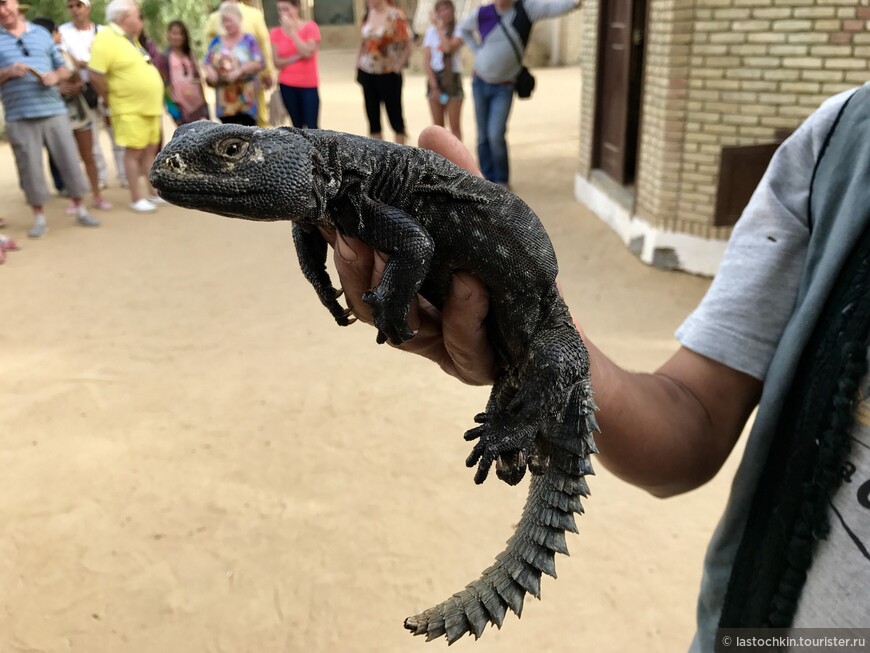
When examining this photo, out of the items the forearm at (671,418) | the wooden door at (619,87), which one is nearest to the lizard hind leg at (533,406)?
the forearm at (671,418)

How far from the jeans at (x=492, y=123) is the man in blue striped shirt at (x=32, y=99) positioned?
17.6ft

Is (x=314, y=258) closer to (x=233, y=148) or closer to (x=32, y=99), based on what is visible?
(x=233, y=148)

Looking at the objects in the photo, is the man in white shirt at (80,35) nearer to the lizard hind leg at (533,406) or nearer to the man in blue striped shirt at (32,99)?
the man in blue striped shirt at (32,99)

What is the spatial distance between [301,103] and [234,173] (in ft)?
30.0

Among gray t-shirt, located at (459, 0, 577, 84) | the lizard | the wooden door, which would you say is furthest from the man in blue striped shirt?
the lizard

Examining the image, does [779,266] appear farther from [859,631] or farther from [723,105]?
[723,105]

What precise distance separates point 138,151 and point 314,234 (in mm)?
8566

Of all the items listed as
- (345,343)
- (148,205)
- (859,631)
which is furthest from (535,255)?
(148,205)

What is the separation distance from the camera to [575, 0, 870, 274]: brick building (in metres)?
6.08

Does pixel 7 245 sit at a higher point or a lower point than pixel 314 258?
lower

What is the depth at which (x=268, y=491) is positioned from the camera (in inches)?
174

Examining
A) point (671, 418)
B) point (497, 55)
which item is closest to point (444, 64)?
point (497, 55)

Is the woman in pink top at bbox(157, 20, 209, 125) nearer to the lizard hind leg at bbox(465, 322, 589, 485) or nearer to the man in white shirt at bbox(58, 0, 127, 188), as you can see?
the man in white shirt at bbox(58, 0, 127, 188)

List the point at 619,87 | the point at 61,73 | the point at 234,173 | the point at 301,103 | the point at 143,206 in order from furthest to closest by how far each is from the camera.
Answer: the point at 143,206
the point at 301,103
the point at 619,87
the point at 61,73
the point at 234,173
